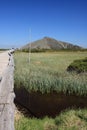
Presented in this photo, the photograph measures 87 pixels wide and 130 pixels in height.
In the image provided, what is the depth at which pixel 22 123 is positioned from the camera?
7.26 meters

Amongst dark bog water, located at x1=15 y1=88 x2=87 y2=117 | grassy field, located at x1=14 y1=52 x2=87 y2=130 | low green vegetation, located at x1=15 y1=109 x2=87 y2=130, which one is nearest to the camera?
low green vegetation, located at x1=15 y1=109 x2=87 y2=130

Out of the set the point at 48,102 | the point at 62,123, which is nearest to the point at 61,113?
the point at 62,123

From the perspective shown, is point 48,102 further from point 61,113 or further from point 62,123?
point 62,123

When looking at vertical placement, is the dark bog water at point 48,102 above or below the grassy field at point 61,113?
below

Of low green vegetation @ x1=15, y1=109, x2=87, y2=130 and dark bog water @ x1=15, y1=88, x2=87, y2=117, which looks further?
dark bog water @ x1=15, y1=88, x2=87, y2=117

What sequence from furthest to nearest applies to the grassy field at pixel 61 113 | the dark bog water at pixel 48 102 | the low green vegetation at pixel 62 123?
the dark bog water at pixel 48 102
the grassy field at pixel 61 113
the low green vegetation at pixel 62 123

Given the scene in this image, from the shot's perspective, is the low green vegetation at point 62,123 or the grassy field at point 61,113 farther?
the grassy field at point 61,113

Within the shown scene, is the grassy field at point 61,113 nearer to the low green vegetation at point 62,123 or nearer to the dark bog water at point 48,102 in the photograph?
the low green vegetation at point 62,123

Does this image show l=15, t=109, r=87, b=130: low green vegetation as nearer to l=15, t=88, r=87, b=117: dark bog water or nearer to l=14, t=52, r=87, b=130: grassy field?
l=14, t=52, r=87, b=130: grassy field

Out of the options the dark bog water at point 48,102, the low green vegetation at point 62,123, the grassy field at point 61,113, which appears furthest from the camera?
the dark bog water at point 48,102

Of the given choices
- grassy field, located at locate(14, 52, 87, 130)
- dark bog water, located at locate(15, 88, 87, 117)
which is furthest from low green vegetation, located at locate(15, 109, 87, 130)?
dark bog water, located at locate(15, 88, 87, 117)

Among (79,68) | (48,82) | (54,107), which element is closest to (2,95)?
(54,107)

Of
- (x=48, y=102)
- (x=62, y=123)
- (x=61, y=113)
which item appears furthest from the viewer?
(x=48, y=102)

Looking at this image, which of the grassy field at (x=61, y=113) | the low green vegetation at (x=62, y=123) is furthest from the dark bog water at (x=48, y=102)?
the low green vegetation at (x=62, y=123)
